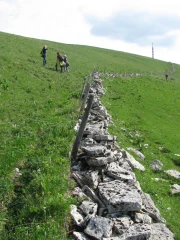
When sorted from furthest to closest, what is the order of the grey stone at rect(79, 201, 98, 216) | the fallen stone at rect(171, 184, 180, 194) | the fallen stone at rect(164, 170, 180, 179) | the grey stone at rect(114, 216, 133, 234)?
the fallen stone at rect(164, 170, 180, 179) → the fallen stone at rect(171, 184, 180, 194) → the grey stone at rect(79, 201, 98, 216) → the grey stone at rect(114, 216, 133, 234)

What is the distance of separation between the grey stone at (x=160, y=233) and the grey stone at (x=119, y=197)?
2.91 feet

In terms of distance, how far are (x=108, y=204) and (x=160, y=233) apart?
1939mm

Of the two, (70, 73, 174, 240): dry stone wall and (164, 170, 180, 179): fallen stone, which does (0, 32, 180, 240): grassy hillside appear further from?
(164, 170, 180, 179): fallen stone

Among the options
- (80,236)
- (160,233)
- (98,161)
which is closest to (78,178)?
(98,161)

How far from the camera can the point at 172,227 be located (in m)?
10.6

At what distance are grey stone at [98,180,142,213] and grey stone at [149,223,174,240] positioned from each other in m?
0.89

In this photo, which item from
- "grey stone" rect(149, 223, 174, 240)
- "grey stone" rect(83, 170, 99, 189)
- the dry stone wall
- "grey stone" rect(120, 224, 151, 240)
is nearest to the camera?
"grey stone" rect(120, 224, 151, 240)

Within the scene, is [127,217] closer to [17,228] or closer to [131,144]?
[17,228]

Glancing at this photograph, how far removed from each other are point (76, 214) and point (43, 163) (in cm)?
284

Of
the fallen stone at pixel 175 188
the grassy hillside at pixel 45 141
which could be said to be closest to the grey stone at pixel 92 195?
the grassy hillside at pixel 45 141

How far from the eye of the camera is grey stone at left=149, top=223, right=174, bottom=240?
29.7ft

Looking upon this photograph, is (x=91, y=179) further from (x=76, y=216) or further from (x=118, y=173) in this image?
(x=76, y=216)

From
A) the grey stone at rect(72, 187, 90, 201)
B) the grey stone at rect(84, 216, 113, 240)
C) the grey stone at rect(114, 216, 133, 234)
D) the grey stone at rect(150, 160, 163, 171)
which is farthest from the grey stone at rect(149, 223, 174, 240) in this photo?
the grey stone at rect(150, 160, 163, 171)

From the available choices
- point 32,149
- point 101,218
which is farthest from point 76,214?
point 32,149
